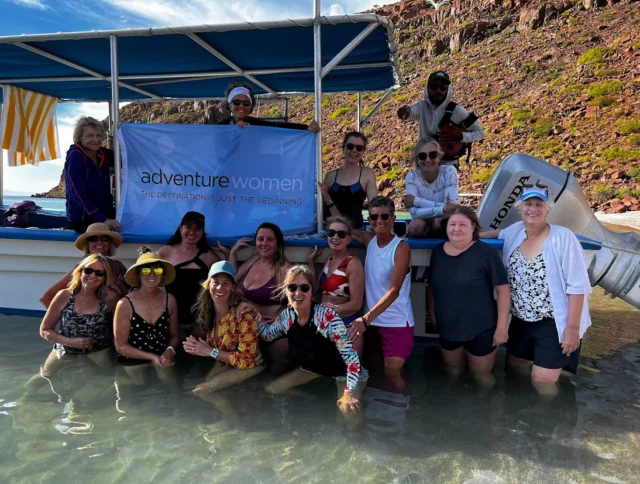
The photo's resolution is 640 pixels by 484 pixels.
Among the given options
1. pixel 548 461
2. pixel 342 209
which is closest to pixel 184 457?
pixel 548 461

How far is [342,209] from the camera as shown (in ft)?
15.8

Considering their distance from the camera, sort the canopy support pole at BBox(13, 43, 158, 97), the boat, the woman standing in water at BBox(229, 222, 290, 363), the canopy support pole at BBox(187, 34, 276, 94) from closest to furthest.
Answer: the woman standing in water at BBox(229, 222, 290, 363)
the boat
the canopy support pole at BBox(187, 34, 276, 94)
the canopy support pole at BBox(13, 43, 158, 97)

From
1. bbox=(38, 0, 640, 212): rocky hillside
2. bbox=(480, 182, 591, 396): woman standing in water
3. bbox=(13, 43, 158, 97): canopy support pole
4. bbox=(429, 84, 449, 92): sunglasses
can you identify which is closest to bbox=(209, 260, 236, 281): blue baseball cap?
bbox=(480, 182, 591, 396): woman standing in water

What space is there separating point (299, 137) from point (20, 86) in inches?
202

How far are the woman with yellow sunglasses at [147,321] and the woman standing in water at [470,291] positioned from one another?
2161 millimetres

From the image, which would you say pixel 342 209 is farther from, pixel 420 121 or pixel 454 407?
pixel 454 407

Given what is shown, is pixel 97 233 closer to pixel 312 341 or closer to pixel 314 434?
pixel 312 341

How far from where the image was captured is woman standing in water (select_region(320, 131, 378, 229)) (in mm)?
4680

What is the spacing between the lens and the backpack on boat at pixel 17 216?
6082mm

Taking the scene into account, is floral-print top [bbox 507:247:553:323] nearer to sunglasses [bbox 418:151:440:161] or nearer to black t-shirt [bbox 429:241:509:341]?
black t-shirt [bbox 429:241:509:341]

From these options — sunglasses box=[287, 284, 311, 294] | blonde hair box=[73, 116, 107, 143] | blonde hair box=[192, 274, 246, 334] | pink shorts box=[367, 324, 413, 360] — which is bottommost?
pink shorts box=[367, 324, 413, 360]

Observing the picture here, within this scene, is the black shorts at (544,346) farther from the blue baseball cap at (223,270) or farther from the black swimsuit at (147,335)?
the black swimsuit at (147,335)

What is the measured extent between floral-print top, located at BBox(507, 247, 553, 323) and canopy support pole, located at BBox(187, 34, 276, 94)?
11.8ft

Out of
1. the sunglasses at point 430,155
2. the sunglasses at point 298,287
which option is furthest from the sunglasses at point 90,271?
the sunglasses at point 430,155
